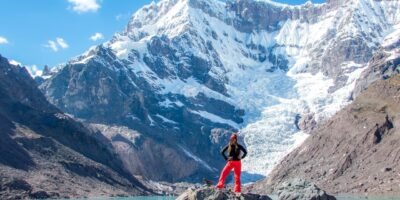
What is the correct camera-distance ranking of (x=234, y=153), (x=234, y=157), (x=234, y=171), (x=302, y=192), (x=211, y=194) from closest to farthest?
(x=211, y=194), (x=234, y=153), (x=234, y=157), (x=234, y=171), (x=302, y=192)

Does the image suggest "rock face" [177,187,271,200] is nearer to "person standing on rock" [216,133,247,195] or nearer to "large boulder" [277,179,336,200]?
"person standing on rock" [216,133,247,195]

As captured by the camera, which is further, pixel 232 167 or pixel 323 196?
pixel 323 196

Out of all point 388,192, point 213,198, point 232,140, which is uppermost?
point 388,192

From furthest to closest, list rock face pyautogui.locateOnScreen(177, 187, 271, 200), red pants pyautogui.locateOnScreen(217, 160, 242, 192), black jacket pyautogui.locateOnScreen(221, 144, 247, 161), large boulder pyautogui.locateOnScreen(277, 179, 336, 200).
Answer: large boulder pyautogui.locateOnScreen(277, 179, 336, 200)
red pants pyautogui.locateOnScreen(217, 160, 242, 192)
black jacket pyautogui.locateOnScreen(221, 144, 247, 161)
rock face pyautogui.locateOnScreen(177, 187, 271, 200)

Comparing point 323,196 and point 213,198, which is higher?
point 323,196

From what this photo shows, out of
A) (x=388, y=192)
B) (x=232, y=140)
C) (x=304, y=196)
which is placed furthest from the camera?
(x=388, y=192)

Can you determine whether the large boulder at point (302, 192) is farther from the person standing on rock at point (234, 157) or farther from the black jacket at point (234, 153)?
the black jacket at point (234, 153)

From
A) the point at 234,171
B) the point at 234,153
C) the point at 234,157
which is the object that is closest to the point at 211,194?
the point at 234,171

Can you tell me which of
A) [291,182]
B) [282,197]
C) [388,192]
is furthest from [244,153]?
[388,192]

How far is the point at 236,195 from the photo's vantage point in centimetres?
4512

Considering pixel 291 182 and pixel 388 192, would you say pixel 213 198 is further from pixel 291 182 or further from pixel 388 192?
pixel 388 192

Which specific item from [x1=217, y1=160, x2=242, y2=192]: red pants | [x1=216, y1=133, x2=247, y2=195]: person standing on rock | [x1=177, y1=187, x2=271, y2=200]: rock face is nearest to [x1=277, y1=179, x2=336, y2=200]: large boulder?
[x1=217, y1=160, x2=242, y2=192]: red pants

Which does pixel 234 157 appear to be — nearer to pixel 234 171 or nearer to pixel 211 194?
pixel 234 171

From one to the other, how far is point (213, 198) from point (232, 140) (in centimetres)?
367
